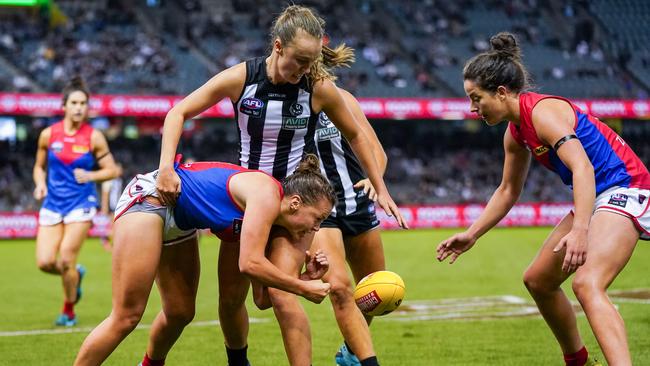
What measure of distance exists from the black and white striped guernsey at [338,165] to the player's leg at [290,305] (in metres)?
1.21

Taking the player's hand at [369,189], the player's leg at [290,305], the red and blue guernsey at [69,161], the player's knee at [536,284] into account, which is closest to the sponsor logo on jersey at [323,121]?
the player's hand at [369,189]

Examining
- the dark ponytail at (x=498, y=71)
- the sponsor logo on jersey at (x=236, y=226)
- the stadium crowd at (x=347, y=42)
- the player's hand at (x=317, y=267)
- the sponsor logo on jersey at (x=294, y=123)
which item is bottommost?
the stadium crowd at (x=347, y=42)

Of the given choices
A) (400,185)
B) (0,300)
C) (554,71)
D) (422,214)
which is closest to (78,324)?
(0,300)

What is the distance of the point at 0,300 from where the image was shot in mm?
12062

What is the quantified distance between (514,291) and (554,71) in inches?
1043

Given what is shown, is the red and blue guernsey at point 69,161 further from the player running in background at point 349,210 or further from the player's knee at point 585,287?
the player's knee at point 585,287

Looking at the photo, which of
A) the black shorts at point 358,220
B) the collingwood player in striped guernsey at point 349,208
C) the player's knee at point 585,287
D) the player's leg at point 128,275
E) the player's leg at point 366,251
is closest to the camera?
the player's knee at point 585,287

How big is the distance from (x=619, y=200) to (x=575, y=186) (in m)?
0.52

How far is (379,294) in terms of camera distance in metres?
5.65

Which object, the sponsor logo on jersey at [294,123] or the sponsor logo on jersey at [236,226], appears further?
the sponsor logo on jersey at [294,123]

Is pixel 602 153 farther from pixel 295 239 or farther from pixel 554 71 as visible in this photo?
pixel 554 71

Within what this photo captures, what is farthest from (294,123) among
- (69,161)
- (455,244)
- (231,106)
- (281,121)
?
(231,106)

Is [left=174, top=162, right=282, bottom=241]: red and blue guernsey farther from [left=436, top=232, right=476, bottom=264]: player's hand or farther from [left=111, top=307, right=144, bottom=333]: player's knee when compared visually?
[left=436, top=232, right=476, bottom=264]: player's hand

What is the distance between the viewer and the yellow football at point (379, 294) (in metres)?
5.66
